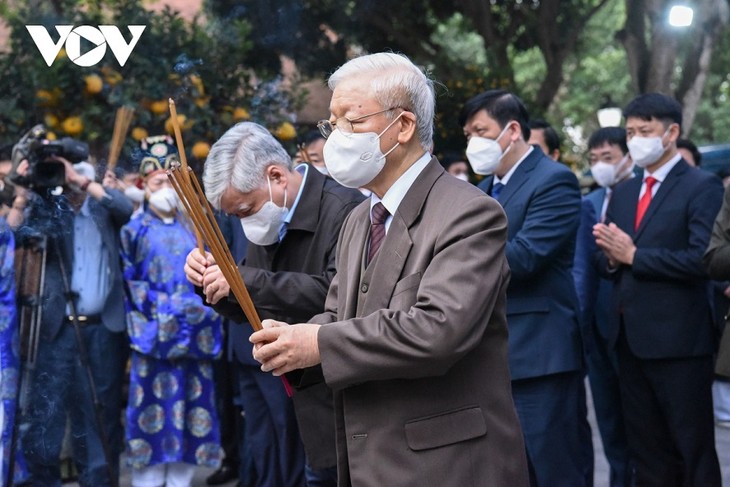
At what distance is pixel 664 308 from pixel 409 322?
2503 millimetres

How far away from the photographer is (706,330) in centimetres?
456

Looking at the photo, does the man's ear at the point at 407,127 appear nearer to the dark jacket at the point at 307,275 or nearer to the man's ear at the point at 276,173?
the dark jacket at the point at 307,275

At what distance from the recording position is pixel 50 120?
709cm

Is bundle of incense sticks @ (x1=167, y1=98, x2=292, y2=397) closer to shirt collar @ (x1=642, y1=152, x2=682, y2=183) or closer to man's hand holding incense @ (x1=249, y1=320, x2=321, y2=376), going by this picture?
man's hand holding incense @ (x1=249, y1=320, x2=321, y2=376)

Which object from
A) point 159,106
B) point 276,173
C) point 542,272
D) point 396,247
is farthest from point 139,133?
point 396,247

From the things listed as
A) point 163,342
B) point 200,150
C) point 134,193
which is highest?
point 200,150

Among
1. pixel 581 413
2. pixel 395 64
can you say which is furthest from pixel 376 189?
pixel 581 413

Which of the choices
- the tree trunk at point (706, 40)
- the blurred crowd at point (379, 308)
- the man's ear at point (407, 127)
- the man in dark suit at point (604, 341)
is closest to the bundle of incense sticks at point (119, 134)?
the blurred crowd at point (379, 308)

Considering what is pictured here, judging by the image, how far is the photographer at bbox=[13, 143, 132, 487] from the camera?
5.14 meters

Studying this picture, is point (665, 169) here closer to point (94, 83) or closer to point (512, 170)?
point (512, 170)

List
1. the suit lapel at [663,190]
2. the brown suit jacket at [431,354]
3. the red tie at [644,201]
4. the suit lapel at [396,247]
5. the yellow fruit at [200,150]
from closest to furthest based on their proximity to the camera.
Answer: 1. the brown suit jacket at [431,354]
2. the suit lapel at [396,247]
3. the suit lapel at [663,190]
4. the red tie at [644,201]
5. the yellow fruit at [200,150]

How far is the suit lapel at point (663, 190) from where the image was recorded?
4656 mm

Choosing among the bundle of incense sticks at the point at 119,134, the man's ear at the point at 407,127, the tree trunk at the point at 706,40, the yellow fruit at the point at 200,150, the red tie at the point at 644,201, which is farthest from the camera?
the tree trunk at the point at 706,40

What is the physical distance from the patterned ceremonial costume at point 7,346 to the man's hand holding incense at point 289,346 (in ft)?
9.37
